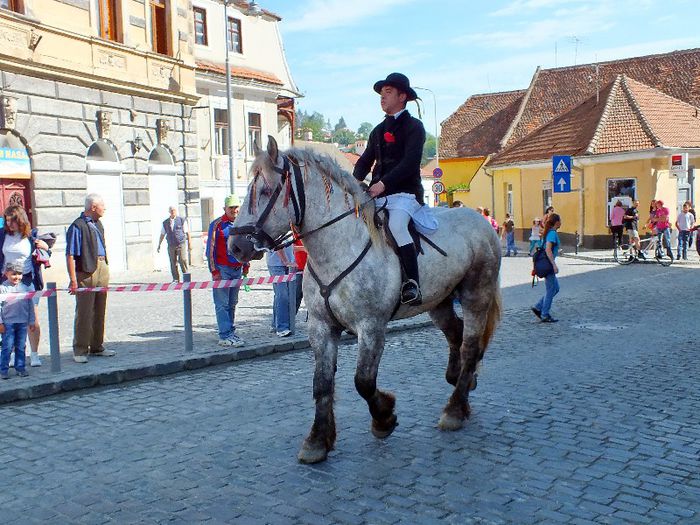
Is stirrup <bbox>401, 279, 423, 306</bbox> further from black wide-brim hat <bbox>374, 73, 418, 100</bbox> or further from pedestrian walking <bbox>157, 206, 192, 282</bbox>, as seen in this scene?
pedestrian walking <bbox>157, 206, 192, 282</bbox>

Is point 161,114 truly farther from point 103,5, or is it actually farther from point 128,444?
point 128,444

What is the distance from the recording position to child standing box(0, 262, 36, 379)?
786cm

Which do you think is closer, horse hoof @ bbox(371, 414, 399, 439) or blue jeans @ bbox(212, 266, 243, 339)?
horse hoof @ bbox(371, 414, 399, 439)

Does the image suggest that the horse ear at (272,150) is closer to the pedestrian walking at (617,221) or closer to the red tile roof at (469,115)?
the pedestrian walking at (617,221)

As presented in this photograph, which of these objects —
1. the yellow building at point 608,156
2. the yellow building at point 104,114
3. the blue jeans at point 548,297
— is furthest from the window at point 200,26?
the blue jeans at point 548,297

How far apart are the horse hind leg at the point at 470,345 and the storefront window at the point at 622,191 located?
23.8 metres

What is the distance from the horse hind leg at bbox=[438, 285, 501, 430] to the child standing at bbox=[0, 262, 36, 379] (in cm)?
480

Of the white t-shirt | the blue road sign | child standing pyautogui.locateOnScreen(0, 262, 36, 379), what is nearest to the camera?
child standing pyautogui.locateOnScreen(0, 262, 36, 379)

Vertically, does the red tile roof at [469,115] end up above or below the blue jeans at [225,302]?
above

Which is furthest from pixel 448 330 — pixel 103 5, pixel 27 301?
pixel 103 5

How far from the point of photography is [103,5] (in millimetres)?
20047

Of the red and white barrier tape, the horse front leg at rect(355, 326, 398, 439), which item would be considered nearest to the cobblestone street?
the horse front leg at rect(355, 326, 398, 439)

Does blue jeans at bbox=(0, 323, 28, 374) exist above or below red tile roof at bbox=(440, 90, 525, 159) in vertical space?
below

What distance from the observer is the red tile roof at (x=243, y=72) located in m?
28.3
